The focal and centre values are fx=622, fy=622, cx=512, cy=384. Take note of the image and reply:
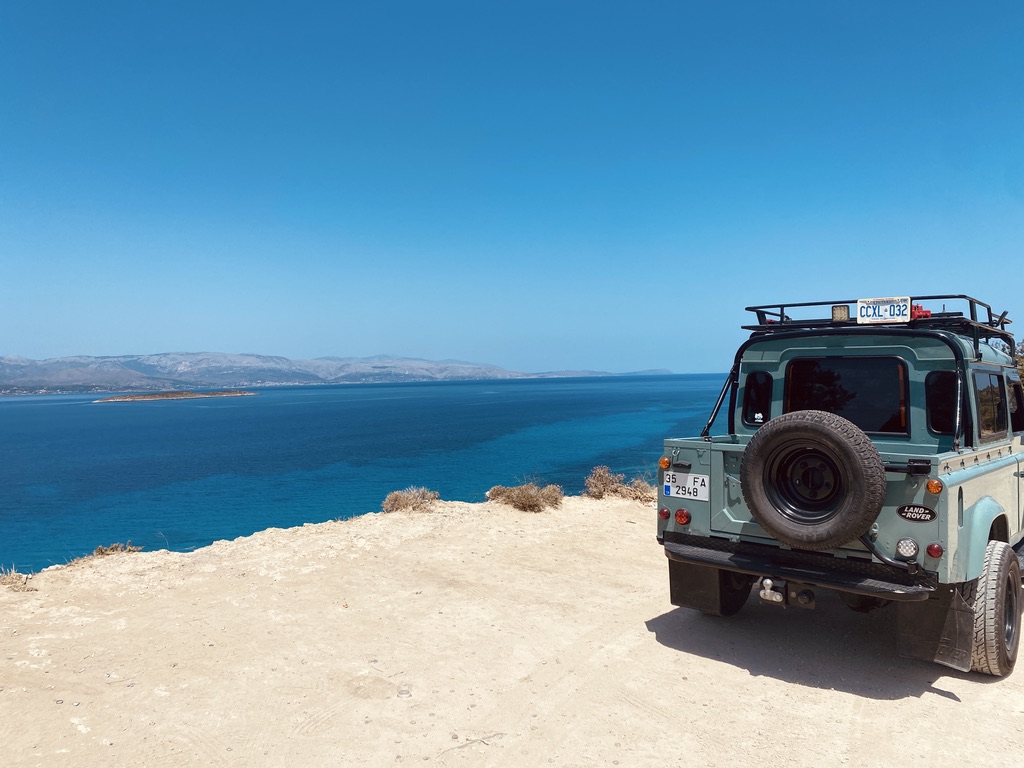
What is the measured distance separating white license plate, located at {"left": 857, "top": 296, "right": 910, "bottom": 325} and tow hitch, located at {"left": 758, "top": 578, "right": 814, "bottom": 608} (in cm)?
258

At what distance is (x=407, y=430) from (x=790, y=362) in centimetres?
6421

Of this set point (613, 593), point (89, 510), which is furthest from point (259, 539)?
point (89, 510)

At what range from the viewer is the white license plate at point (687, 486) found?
222 inches

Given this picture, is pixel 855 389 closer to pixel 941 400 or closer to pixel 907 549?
pixel 941 400

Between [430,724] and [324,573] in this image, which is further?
[324,573]

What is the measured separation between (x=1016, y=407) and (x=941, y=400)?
2508mm

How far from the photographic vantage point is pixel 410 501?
38.9 ft

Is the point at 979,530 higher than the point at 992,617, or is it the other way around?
the point at 979,530

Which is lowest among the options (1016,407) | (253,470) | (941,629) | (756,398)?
(253,470)

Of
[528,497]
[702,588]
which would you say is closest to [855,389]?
[702,588]

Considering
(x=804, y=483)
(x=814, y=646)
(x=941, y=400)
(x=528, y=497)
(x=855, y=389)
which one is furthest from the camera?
(x=528, y=497)

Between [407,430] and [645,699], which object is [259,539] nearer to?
[645,699]

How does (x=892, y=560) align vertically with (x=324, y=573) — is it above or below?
above

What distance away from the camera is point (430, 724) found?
14.8ft
